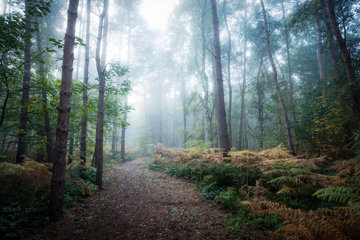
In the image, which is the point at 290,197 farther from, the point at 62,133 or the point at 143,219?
the point at 62,133

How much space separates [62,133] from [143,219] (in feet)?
9.07

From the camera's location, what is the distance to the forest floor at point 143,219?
280cm

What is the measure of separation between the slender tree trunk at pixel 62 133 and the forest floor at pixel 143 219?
1.39 ft

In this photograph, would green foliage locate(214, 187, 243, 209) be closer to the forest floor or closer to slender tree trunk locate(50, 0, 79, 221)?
the forest floor

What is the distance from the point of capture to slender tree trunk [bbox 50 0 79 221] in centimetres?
326

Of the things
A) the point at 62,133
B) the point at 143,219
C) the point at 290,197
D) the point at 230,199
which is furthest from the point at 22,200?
the point at 290,197

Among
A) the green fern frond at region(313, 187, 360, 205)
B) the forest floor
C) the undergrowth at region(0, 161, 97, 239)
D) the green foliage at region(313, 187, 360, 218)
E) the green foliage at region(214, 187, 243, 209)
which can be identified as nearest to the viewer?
the green foliage at region(313, 187, 360, 218)

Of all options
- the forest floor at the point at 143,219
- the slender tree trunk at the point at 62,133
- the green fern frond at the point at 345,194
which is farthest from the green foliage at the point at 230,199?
the slender tree trunk at the point at 62,133

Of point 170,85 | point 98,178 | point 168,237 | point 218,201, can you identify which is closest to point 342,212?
point 218,201

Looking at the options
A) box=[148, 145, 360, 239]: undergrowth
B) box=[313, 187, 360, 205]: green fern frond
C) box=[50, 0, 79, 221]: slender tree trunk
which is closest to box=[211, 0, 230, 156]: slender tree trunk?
box=[148, 145, 360, 239]: undergrowth

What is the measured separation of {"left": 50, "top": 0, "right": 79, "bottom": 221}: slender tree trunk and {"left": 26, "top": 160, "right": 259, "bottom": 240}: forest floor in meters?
0.42

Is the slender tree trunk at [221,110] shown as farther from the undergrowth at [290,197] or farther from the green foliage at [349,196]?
the green foliage at [349,196]

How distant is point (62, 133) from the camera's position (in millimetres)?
3400

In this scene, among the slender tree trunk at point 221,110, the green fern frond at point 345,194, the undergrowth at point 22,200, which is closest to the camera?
the green fern frond at point 345,194
